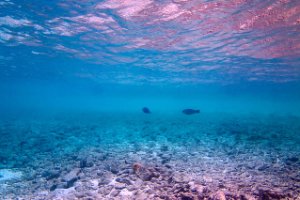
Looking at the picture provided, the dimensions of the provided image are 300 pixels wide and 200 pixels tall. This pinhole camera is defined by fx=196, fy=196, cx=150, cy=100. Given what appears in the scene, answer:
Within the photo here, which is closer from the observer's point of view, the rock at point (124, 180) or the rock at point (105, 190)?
the rock at point (105, 190)

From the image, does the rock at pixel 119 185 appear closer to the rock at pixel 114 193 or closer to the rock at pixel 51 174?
the rock at pixel 114 193

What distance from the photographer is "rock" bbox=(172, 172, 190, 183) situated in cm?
744

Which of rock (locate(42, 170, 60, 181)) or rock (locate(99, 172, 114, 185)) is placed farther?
rock (locate(42, 170, 60, 181))

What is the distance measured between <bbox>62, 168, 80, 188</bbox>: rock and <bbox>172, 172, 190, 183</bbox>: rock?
4.09m

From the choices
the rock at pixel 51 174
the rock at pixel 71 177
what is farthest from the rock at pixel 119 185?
the rock at pixel 51 174

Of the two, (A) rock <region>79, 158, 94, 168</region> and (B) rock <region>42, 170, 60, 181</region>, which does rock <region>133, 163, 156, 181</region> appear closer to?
(A) rock <region>79, 158, 94, 168</region>

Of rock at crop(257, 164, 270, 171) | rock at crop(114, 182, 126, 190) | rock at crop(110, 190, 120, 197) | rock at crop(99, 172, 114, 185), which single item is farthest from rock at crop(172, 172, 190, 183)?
rock at crop(257, 164, 270, 171)

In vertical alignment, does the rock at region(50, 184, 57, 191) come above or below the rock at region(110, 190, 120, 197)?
above

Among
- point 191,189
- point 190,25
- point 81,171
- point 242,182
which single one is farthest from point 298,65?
point 81,171

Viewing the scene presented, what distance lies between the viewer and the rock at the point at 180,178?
24.4ft

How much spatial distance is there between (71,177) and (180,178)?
450cm

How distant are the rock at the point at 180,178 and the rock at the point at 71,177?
4.09 meters

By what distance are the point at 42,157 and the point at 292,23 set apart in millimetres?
18849

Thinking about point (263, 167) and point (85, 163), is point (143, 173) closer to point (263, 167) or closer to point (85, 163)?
point (85, 163)
